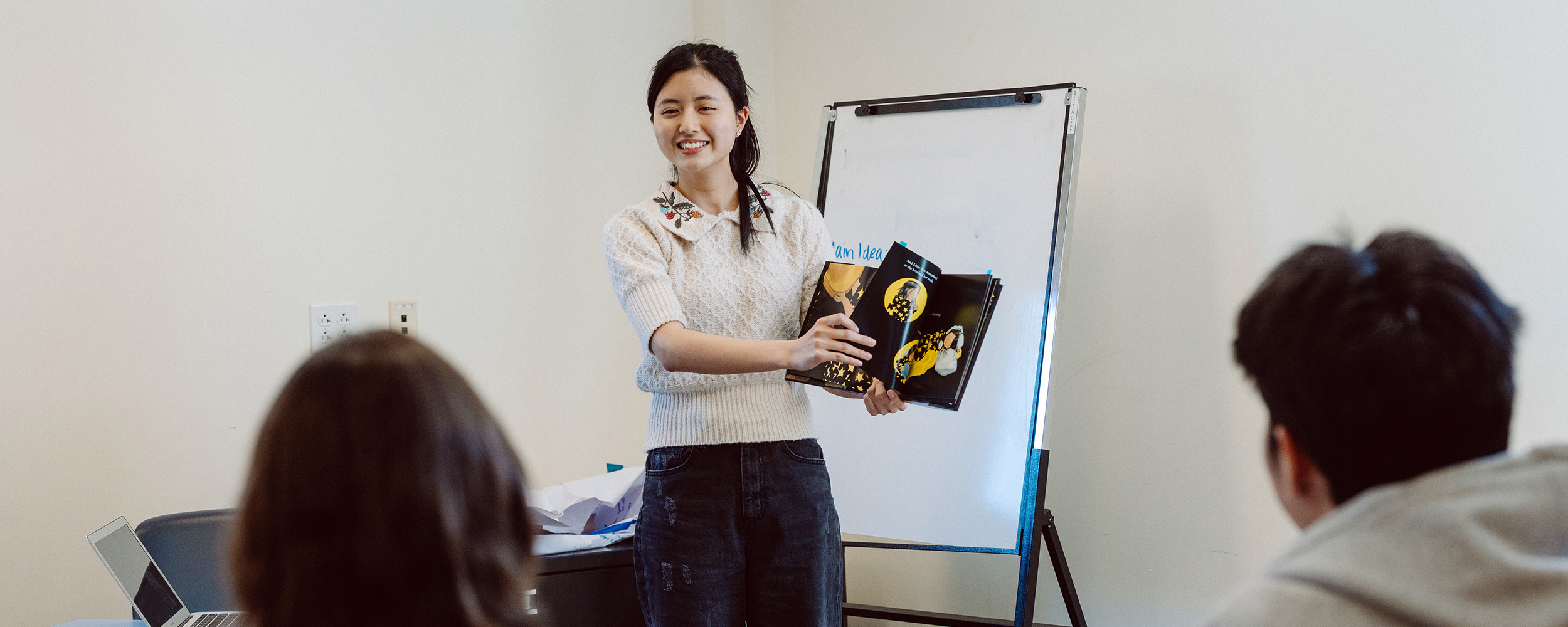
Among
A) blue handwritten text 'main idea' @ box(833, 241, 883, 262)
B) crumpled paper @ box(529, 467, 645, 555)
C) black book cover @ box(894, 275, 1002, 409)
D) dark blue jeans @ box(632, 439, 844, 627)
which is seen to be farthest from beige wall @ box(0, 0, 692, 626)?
black book cover @ box(894, 275, 1002, 409)

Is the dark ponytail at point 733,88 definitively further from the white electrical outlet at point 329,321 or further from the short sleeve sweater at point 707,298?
the white electrical outlet at point 329,321

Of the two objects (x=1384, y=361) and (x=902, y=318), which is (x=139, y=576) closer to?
(x=902, y=318)

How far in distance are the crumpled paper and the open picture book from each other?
80 centimetres

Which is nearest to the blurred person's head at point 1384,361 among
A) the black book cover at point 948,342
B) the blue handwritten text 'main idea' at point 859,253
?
the black book cover at point 948,342

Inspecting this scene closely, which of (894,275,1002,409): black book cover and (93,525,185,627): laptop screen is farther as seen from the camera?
(894,275,1002,409): black book cover

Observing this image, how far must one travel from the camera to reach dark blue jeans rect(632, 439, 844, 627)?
1354mm

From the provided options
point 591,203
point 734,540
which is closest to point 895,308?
point 734,540

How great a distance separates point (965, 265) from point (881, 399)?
840 mm

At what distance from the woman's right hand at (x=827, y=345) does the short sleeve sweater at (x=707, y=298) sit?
9cm

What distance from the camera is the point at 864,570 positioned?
2887 millimetres

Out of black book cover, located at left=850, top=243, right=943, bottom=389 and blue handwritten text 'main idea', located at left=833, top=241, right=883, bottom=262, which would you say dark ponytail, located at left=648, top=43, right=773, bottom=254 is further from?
blue handwritten text 'main idea', located at left=833, top=241, right=883, bottom=262

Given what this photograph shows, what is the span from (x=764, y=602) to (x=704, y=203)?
0.61 meters

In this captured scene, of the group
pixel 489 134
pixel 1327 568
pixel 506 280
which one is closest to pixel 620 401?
pixel 506 280

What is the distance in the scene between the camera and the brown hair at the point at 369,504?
1.79ft
